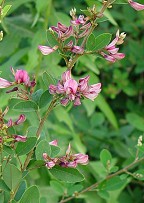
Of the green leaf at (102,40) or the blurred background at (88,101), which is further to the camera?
the blurred background at (88,101)

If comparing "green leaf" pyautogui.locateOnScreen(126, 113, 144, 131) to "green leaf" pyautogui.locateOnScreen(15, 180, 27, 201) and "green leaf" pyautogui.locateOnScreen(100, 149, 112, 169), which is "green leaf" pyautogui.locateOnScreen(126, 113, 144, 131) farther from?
"green leaf" pyautogui.locateOnScreen(15, 180, 27, 201)

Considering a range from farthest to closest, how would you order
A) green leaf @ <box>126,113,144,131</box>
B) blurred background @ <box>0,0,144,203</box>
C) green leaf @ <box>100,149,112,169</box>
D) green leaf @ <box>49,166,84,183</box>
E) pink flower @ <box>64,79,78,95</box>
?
green leaf @ <box>126,113,144,131</box> → blurred background @ <box>0,0,144,203</box> → green leaf @ <box>100,149,112,169</box> → green leaf @ <box>49,166,84,183</box> → pink flower @ <box>64,79,78,95</box>

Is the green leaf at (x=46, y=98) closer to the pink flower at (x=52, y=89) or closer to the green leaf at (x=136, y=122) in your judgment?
the pink flower at (x=52, y=89)

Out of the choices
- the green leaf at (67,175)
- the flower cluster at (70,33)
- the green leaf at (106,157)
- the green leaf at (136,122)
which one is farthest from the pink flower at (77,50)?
the green leaf at (136,122)

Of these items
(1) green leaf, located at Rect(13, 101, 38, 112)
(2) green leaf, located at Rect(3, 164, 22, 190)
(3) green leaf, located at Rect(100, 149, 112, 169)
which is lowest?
(3) green leaf, located at Rect(100, 149, 112, 169)

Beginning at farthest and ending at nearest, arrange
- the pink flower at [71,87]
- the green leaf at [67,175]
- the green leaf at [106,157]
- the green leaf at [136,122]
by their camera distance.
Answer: the green leaf at [136,122] < the green leaf at [106,157] < the green leaf at [67,175] < the pink flower at [71,87]

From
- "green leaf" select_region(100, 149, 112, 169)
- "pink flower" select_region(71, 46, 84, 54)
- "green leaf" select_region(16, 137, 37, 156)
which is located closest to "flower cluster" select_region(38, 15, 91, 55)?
"pink flower" select_region(71, 46, 84, 54)

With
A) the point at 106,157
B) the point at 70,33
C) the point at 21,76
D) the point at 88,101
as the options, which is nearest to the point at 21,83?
the point at 21,76
